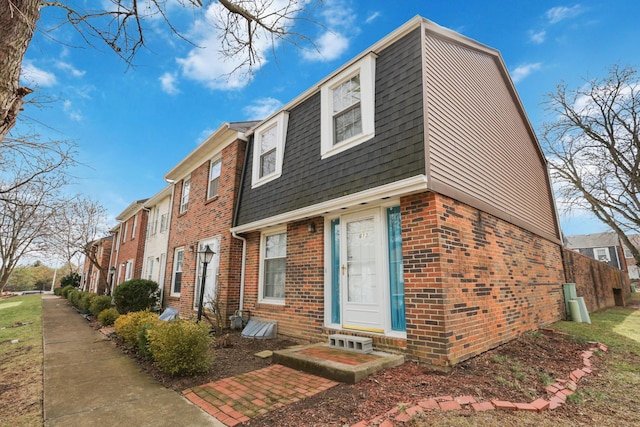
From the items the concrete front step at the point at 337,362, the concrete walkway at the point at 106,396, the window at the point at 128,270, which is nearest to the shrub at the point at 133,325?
the concrete walkway at the point at 106,396

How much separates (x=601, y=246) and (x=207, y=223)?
48.7 metres

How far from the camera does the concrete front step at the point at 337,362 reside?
3.84 m

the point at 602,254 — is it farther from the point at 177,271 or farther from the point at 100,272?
the point at 100,272

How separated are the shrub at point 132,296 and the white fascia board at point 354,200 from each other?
6703mm

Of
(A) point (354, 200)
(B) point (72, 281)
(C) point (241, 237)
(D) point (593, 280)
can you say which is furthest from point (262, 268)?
(B) point (72, 281)

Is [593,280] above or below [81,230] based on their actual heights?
below

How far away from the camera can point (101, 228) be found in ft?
62.1

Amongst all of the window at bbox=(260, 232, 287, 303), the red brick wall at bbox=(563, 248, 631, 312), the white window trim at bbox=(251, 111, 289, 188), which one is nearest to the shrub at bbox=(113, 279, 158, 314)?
the window at bbox=(260, 232, 287, 303)

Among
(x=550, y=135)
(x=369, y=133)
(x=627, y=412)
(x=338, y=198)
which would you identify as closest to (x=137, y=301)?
(x=338, y=198)

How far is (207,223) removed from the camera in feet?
32.8

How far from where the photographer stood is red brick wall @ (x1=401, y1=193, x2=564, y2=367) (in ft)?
13.9

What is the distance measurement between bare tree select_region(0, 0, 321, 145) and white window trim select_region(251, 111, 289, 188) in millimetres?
3148

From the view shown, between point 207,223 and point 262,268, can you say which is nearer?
point 262,268

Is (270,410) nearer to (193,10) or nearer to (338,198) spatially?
(338,198)
